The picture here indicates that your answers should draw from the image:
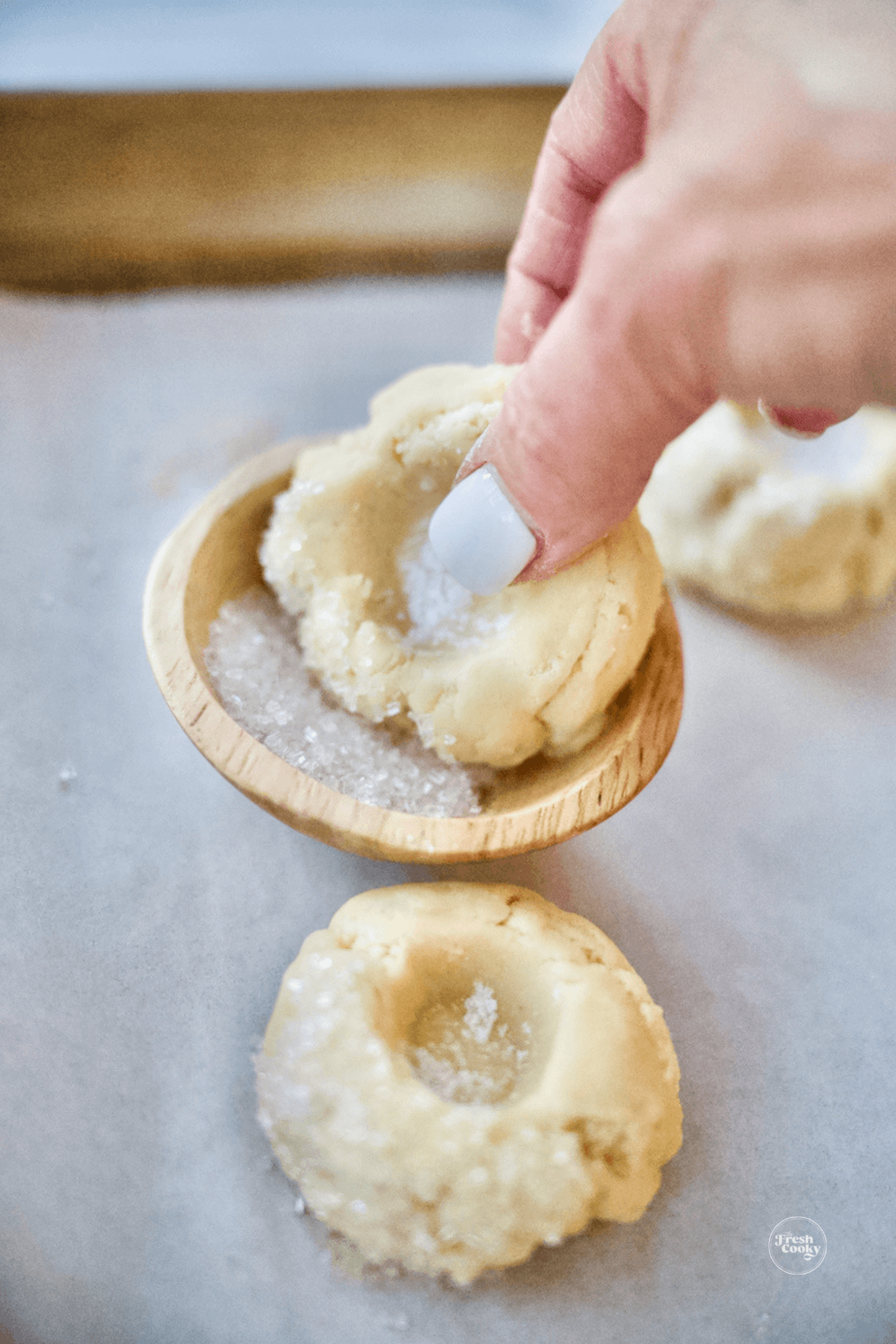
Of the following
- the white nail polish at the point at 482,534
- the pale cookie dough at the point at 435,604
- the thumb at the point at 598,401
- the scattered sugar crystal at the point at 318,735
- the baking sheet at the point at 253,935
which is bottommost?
the baking sheet at the point at 253,935

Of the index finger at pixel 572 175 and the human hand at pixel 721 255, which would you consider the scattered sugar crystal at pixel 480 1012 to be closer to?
the human hand at pixel 721 255

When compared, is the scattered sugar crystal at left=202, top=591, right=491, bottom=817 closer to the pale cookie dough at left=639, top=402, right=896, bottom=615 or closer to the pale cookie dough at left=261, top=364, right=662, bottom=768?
the pale cookie dough at left=261, top=364, right=662, bottom=768

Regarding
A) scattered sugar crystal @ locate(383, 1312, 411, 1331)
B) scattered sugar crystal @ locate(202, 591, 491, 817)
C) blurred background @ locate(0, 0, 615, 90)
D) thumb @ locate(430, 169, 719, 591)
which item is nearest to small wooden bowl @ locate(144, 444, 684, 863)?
scattered sugar crystal @ locate(202, 591, 491, 817)

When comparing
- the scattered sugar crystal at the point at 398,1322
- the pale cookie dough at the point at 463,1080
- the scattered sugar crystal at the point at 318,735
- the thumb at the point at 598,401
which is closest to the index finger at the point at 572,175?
the thumb at the point at 598,401

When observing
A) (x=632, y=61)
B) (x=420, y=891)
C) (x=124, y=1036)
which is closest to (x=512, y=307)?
(x=632, y=61)

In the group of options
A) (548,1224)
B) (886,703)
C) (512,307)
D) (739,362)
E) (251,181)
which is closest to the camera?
(739,362)

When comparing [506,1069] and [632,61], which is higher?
[632,61]

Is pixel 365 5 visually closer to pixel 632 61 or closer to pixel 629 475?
pixel 632 61
